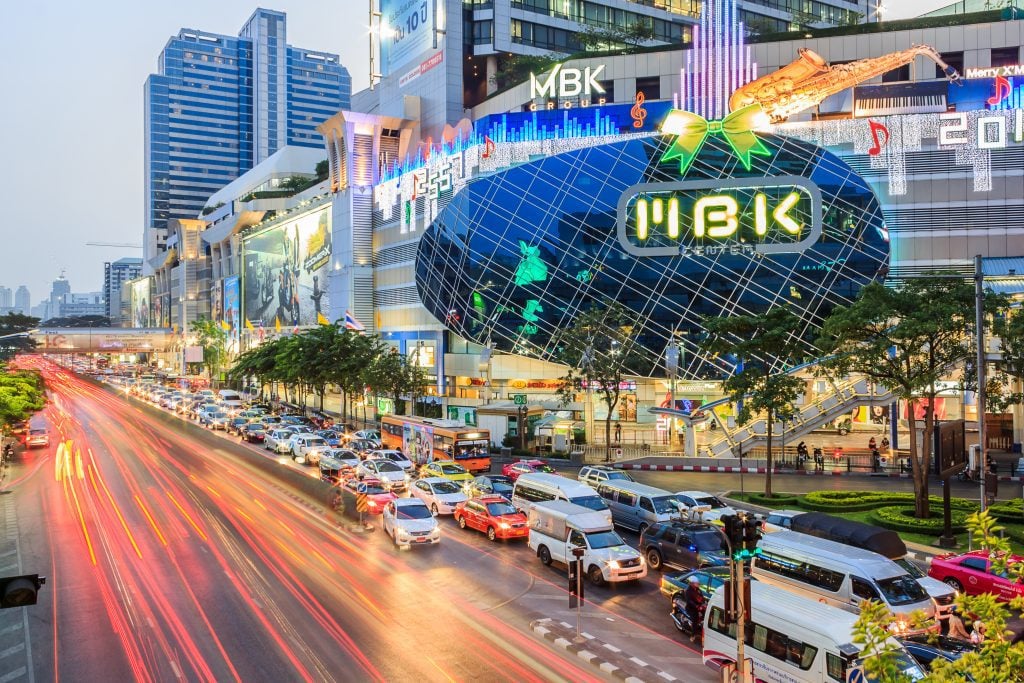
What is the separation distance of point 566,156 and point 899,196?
26.6 m

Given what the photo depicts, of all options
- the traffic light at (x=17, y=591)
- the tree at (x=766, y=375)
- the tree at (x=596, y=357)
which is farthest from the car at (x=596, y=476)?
the traffic light at (x=17, y=591)

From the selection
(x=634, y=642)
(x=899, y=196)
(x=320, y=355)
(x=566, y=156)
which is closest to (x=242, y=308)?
(x=320, y=355)

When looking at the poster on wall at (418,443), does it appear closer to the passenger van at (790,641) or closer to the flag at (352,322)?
the passenger van at (790,641)

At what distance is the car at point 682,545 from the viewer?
81.1ft

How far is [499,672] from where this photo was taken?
57.0ft

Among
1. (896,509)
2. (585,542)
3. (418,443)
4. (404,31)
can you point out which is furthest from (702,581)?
(404,31)

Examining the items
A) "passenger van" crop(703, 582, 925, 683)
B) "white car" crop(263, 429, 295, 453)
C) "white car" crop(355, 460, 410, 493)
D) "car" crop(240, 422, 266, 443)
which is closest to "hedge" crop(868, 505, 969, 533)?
"passenger van" crop(703, 582, 925, 683)

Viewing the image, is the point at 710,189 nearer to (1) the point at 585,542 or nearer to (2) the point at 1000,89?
(2) the point at 1000,89

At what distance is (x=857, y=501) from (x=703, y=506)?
26.5 feet

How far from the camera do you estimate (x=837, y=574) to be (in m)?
20.3

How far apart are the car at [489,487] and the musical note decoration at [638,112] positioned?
3961 centimetres

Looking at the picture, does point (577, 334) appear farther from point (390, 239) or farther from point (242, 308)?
point (242, 308)

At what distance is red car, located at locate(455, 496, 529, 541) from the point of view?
96.9 ft

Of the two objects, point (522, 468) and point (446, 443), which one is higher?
point (446, 443)
